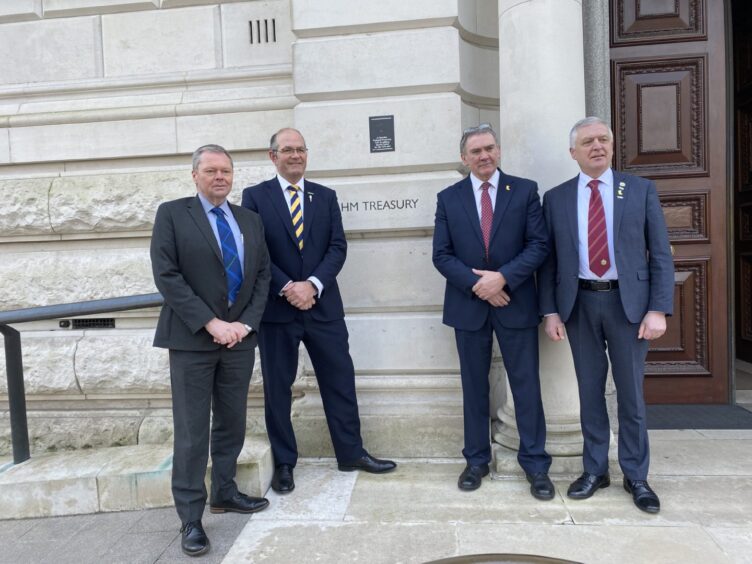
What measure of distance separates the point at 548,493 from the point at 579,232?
152cm

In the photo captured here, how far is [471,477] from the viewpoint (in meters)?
3.57

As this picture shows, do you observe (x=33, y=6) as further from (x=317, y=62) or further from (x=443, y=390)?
(x=443, y=390)

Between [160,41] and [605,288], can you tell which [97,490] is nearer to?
[605,288]

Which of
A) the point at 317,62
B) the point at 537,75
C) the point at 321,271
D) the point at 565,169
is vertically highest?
the point at 317,62

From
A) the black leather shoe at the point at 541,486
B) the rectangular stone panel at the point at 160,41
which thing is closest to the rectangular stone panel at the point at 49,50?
the rectangular stone panel at the point at 160,41

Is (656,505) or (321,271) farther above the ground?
(321,271)

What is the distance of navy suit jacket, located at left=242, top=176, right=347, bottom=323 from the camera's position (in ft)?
11.9

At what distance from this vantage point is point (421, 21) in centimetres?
411

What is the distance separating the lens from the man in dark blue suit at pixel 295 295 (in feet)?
11.8

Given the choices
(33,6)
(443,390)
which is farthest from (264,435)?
(33,6)

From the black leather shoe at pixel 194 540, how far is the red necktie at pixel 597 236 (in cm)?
254

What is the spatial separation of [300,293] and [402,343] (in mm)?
1058

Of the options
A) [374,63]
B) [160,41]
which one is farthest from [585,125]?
[160,41]

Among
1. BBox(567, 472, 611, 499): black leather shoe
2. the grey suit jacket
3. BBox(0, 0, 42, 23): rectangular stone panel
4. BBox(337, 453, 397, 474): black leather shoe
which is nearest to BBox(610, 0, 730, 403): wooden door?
BBox(567, 472, 611, 499): black leather shoe
